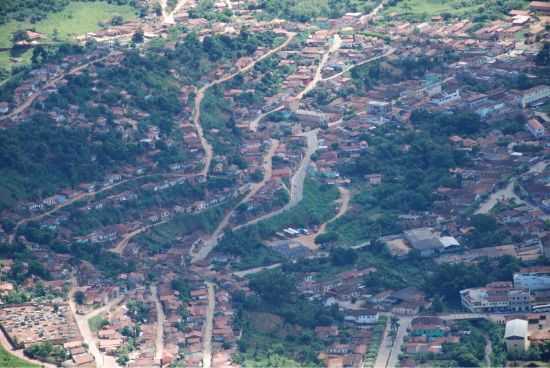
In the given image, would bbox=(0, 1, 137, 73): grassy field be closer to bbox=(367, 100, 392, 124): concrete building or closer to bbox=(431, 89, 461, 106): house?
bbox=(367, 100, 392, 124): concrete building

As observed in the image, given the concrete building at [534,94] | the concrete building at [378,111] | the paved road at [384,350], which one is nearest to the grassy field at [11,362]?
the paved road at [384,350]

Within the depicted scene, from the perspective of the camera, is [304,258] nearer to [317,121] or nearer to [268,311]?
[268,311]

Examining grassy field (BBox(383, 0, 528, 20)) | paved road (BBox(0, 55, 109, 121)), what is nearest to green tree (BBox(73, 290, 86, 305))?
paved road (BBox(0, 55, 109, 121))

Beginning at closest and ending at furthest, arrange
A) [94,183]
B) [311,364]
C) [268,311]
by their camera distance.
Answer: [311,364], [268,311], [94,183]

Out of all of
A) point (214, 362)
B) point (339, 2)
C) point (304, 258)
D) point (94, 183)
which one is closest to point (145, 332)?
point (214, 362)

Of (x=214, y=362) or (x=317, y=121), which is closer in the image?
(x=214, y=362)

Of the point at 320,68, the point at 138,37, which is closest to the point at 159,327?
the point at 320,68

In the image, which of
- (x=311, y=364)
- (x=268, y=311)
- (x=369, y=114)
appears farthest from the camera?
(x=369, y=114)
